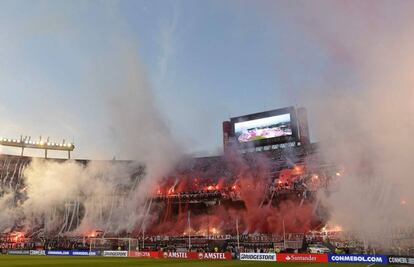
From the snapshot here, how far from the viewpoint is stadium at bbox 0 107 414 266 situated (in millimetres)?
69250

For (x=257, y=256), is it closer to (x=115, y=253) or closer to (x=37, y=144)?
(x=115, y=253)

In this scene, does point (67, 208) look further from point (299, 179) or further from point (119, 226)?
point (299, 179)

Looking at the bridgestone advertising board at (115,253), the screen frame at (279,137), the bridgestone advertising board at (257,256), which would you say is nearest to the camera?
the bridgestone advertising board at (257,256)

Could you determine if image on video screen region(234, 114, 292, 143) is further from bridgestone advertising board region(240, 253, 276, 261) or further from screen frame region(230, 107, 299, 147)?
bridgestone advertising board region(240, 253, 276, 261)

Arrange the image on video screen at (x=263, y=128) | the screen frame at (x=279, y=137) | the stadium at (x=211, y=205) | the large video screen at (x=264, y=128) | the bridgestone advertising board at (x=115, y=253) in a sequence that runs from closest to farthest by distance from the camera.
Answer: the bridgestone advertising board at (x=115, y=253)
the stadium at (x=211, y=205)
the screen frame at (x=279, y=137)
the large video screen at (x=264, y=128)
the image on video screen at (x=263, y=128)

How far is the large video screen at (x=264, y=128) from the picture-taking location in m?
96.4

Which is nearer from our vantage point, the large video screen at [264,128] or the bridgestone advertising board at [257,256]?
the bridgestone advertising board at [257,256]

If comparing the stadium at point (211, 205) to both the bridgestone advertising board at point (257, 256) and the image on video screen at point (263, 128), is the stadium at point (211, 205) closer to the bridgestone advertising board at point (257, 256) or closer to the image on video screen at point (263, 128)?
the image on video screen at point (263, 128)

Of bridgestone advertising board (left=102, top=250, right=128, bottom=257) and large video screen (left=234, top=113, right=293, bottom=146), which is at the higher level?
large video screen (left=234, top=113, right=293, bottom=146)

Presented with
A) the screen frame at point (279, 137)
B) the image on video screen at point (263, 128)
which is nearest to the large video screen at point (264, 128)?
the image on video screen at point (263, 128)

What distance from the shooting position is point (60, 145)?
118 m

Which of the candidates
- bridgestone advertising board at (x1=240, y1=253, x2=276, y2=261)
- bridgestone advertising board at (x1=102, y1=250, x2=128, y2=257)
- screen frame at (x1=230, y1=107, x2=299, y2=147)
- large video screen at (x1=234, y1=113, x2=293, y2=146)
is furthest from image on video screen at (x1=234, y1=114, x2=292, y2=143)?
bridgestone advertising board at (x1=102, y1=250, x2=128, y2=257)

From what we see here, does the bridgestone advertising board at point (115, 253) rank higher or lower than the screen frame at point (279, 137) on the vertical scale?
lower

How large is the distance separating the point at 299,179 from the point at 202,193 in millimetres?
21163
